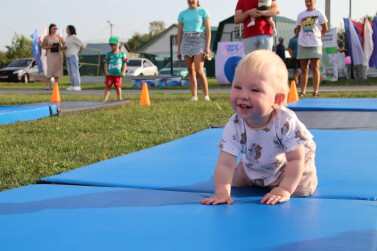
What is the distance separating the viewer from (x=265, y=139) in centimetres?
225

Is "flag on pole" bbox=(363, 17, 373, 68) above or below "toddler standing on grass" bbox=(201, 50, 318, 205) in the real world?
above

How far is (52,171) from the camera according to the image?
10.8 ft

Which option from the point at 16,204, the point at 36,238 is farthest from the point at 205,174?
the point at 36,238

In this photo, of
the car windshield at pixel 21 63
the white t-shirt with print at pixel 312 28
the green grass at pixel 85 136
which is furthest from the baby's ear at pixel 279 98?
the car windshield at pixel 21 63

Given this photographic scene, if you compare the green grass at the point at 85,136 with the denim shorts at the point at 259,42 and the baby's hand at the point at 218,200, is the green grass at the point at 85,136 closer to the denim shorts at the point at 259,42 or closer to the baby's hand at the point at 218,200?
the denim shorts at the point at 259,42

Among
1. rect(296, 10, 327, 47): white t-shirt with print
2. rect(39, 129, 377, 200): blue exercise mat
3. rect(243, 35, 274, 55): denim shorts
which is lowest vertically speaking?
rect(39, 129, 377, 200): blue exercise mat

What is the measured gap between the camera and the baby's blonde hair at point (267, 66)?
2096 millimetres

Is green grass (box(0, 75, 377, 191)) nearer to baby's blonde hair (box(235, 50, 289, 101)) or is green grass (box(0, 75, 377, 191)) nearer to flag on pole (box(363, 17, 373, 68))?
baby's blonde hair (box(235, 50, 289, 101))

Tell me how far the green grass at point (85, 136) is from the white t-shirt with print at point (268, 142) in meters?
1.38

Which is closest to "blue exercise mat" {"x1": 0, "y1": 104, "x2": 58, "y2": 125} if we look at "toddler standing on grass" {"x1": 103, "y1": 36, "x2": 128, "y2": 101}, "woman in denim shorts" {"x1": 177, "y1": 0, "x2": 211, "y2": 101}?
"woman in denim shorts" {"x1": 177, "y1": 0, "x2": 211, "y2": 101}

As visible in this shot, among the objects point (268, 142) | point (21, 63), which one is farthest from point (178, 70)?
point (268, 142)

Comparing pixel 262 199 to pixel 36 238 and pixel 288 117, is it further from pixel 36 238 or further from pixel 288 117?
pixel 36 238

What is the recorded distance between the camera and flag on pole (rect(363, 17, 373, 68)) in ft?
49.7

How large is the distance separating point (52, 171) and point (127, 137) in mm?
1408
